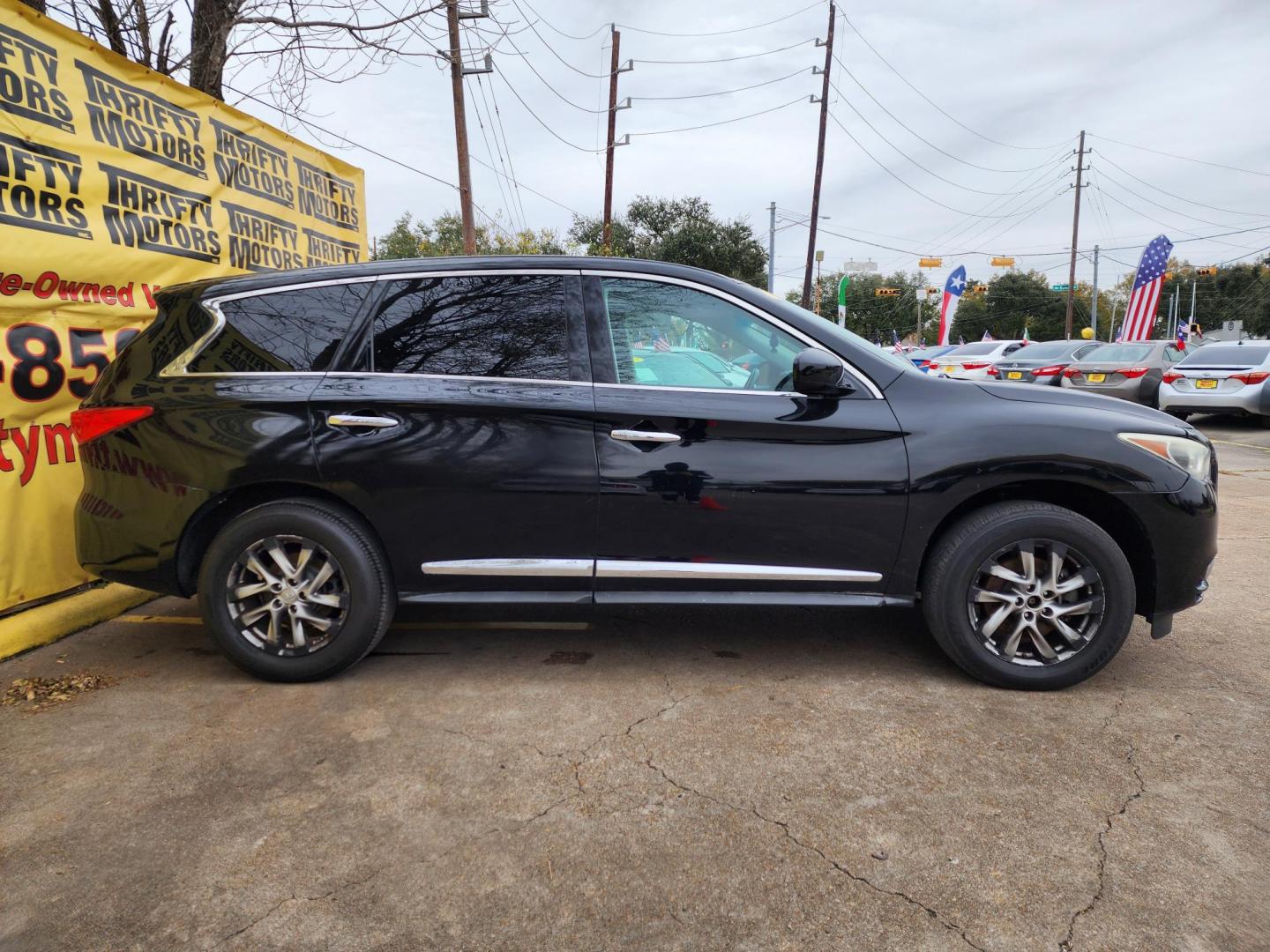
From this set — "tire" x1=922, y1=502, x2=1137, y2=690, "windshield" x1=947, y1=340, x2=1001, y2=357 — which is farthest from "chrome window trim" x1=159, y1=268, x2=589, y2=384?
"windshield" x1=947, y1=340, x2=1001, y2=357

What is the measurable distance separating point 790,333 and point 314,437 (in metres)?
2.02

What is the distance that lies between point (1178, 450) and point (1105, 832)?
169 cm

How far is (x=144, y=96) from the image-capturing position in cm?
464

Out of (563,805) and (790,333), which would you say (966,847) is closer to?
(563,805)

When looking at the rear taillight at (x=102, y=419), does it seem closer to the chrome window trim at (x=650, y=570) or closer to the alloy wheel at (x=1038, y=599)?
the chrome window trim at (x=650, y=570)

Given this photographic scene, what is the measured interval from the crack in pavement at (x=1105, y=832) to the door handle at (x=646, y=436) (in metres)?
1.90

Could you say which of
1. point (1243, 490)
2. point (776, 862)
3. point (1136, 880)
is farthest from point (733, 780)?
point (1243, 490)

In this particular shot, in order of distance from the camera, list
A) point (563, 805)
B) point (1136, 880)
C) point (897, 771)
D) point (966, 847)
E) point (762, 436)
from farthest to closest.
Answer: point (762, 436)
point (897, 771)
point (563, 805)
point (966, 847)
point (1136, 880)

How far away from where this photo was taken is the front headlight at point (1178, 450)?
312cm

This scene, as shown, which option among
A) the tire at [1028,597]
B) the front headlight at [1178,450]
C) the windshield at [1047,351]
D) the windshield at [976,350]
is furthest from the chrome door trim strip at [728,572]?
the windshield at [976,350]

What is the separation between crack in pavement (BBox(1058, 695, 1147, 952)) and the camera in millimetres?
1888

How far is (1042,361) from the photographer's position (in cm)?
1594

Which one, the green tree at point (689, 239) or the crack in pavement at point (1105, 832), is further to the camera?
the green tree at point (689, 239)

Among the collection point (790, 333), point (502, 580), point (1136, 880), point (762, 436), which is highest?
point (790, 333)
